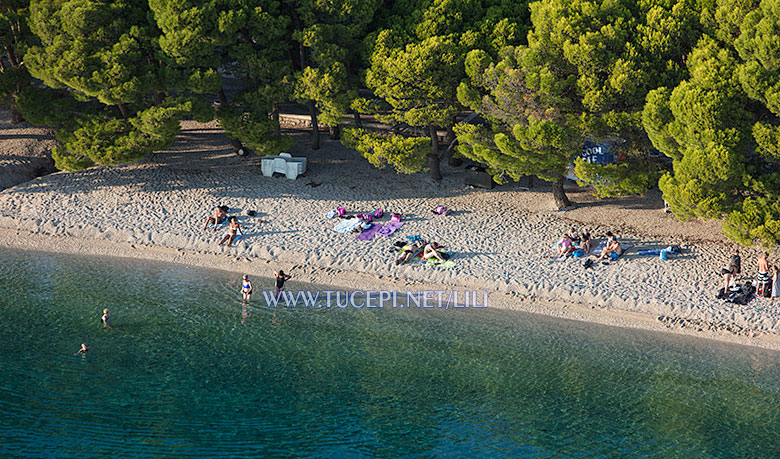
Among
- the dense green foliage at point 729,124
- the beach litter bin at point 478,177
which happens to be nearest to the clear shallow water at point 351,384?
the dense green foliage at point 729,124

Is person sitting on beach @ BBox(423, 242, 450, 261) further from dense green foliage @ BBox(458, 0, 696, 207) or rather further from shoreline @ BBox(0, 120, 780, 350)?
dense green foliage @ BBox(458, 0, 696, 207)

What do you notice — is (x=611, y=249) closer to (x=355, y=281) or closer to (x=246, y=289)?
(x=355, y=281)

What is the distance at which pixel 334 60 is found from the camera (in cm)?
3594

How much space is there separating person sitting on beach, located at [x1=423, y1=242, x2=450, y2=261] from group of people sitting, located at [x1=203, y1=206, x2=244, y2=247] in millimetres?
8172

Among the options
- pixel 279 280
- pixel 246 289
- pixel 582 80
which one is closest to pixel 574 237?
pixel 582 80

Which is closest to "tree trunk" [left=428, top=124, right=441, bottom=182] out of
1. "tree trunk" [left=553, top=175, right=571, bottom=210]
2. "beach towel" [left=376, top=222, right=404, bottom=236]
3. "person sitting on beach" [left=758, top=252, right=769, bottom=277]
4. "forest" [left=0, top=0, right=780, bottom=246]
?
"forest" [left=0, top=0, right=780, bottom=246]

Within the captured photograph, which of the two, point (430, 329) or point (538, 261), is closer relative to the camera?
point (430, 329)

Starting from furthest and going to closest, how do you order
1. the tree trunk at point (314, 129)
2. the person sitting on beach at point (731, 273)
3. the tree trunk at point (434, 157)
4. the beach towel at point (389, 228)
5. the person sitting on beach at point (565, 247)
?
the tree trunk at point (314, 129), the tree trunk at point (434, 157), the beach towel at point (389, 228), the person sitting on beach at point (565, 247), the person sitting on beach at point (731, 273)

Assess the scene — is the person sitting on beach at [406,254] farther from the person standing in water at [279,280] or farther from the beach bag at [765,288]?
the beach bag at [765,288]

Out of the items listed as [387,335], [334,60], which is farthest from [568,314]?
[334,60]

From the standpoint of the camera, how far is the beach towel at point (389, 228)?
33881mm

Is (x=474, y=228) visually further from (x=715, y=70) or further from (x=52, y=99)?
(x=52, y=99)

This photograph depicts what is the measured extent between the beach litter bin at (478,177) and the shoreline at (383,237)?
1.27 feet

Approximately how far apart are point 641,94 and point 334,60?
13.6 m
